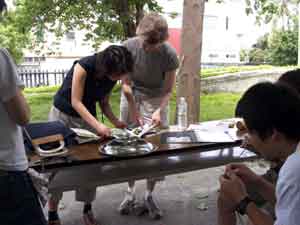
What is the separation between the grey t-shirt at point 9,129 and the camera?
1.53 meters

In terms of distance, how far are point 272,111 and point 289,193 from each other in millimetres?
296

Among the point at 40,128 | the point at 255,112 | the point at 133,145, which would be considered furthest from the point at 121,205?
the point at 255,112

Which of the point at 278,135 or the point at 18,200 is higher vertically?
the point at 278,135

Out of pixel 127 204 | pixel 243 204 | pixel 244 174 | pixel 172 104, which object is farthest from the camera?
pixel 172 104

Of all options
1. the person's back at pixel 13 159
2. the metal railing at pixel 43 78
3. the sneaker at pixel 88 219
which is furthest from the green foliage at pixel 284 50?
the person's back at pixel 13 159

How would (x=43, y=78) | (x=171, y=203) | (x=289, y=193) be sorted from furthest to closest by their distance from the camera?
(x=43, y=78)
(x=171, y=203)
(x=289, y=193)

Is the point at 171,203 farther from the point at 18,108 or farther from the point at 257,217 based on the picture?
the point at 18,108

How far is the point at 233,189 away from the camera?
5.65 ft

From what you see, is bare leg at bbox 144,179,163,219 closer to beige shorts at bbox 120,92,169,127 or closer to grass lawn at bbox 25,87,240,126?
beige shorts at bbox 120,92,169,127

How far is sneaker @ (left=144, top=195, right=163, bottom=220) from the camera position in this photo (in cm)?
329

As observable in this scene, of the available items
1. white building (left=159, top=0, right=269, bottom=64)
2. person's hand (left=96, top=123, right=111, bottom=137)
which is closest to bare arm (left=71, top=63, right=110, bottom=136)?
person's hand (left=96, top=123, right=111, bottom=137)

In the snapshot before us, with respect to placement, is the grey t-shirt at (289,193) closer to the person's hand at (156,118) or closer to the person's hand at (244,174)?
the person's hand at (244,174)

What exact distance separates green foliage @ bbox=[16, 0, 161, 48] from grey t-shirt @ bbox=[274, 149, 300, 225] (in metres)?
5.99

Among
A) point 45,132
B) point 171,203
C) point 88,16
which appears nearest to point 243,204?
point 45,132
